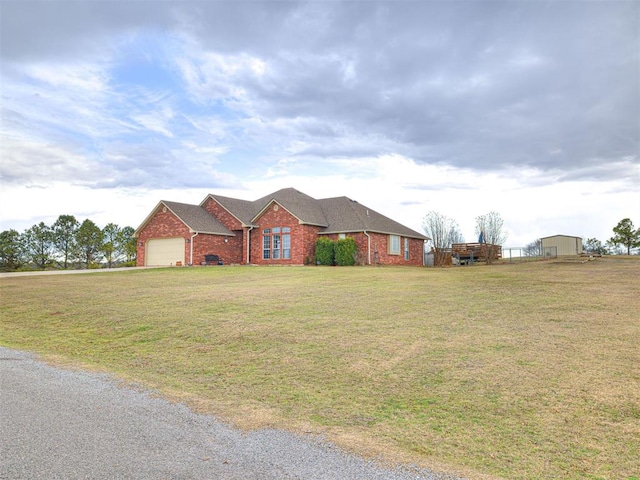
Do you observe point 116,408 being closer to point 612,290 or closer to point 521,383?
point 521,383

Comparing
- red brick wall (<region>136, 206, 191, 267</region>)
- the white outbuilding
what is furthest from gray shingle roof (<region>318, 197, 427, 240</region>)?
the white outbuilding

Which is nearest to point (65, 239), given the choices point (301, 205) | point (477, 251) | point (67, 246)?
point (67, 246)

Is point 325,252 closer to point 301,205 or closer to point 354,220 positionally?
point 354,220

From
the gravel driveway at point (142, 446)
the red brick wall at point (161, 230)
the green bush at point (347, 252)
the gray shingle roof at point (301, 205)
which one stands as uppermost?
the gray shingle roof at point (301, 205)

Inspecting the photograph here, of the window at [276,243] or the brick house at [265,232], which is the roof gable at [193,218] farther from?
the window at [276,243]

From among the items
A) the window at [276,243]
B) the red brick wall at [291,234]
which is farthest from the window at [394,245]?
the window at [276,243]

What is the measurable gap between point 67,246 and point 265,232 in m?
24.4

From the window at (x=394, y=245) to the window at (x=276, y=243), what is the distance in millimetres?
7789

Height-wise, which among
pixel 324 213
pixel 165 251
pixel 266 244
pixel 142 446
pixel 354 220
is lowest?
pixel 142 446

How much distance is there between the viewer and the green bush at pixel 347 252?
3294 centimetres

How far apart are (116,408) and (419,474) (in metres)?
4.20

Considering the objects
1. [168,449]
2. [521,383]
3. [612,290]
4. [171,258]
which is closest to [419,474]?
[168,449]

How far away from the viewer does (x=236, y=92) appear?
2202cm

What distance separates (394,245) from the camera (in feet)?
121
